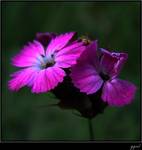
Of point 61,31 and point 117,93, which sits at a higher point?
point 61,31

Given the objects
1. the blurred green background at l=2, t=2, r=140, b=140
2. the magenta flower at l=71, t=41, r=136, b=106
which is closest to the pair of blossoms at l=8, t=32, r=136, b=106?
the magenta flower at l=71, t=41, r=136, b=106

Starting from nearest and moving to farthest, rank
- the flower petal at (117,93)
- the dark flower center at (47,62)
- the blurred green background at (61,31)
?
the flower petal at (117,93), the dark flower center at (47,62), the blurred green background at (61,31)

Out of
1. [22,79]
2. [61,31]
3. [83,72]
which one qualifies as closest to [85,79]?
[83,72]

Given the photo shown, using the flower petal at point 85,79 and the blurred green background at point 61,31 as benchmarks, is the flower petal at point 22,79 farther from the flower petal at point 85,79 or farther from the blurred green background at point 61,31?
the blurred green background at point 61,31

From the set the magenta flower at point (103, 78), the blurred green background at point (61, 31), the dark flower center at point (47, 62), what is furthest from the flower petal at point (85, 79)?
the blurred green background at point (61, 31)

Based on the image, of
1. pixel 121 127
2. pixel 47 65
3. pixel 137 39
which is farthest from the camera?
pixel 137 39

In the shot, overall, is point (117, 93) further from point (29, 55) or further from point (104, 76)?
point (29, 55)

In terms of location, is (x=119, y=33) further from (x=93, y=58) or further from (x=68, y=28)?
(x=93, y=58)
